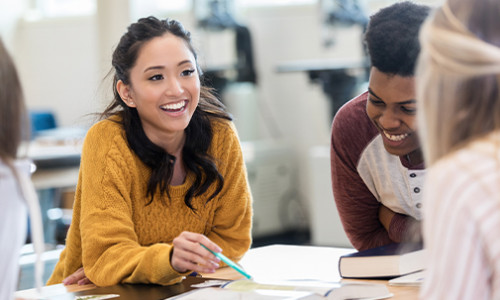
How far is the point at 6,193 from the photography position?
3.43 feet

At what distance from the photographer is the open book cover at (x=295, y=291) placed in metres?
1.31

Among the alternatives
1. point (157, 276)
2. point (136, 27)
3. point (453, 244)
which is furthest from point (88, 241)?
point (453, 244)

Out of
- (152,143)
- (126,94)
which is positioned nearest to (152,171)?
(152,143)

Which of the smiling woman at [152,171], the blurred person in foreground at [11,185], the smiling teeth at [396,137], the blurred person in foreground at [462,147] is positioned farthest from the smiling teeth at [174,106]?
the blurred person in foreground at [462,147]

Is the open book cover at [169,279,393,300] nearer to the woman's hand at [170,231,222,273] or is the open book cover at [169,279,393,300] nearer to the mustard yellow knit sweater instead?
the woman's hand at [170,231,222,273]

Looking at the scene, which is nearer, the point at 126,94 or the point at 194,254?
the point at 194,254

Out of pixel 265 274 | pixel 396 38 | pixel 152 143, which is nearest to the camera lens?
pixel 396 38

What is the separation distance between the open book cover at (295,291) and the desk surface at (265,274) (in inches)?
2.0

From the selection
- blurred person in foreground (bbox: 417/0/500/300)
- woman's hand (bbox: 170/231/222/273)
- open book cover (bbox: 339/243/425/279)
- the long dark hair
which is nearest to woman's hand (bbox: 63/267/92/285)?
the long dark hair

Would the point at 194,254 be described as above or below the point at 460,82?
below

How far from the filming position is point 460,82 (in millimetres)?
875

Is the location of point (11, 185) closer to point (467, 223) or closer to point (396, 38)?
point (467, 223)

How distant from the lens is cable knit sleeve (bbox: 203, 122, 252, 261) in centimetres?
184

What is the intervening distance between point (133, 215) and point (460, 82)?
1.04 metres
